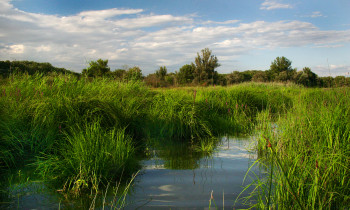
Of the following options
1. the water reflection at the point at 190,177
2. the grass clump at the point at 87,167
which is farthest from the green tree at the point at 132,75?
the grass clump at the point at 87,167

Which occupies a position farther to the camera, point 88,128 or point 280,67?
point 280,67

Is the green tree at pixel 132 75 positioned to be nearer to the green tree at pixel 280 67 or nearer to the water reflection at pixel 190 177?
the water reflection at pixel 190 177

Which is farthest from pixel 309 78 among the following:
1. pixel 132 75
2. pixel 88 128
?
pixel 88 128

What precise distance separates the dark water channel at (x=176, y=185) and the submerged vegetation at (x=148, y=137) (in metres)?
0.20

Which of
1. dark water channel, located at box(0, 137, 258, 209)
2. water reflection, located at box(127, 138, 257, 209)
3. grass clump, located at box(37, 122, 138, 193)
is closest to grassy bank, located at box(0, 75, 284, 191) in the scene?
grass clump, located at box(37, 122, 138, 193)

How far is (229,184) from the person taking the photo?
3307mm

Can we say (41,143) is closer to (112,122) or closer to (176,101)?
(112,122)

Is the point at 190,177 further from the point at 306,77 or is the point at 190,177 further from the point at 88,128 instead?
the point at 306,77

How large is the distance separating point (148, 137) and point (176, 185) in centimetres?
245

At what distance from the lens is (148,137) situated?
5652 millimetres

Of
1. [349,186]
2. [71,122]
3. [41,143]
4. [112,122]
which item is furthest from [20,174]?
[349,186]

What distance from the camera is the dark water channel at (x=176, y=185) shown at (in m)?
2.75

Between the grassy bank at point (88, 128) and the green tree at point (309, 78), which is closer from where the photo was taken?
the grassy bank at point (88, 128)

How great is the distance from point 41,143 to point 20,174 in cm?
84
